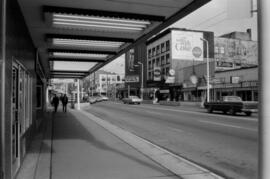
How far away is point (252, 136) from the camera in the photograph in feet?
40.3

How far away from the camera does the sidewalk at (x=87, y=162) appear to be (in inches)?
249

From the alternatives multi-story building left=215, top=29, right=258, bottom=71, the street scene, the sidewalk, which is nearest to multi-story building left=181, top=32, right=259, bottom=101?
multi-story building left=215, top=29, right=258, bottom=71

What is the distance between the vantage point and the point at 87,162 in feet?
24.6

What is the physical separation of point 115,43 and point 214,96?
4040 cm

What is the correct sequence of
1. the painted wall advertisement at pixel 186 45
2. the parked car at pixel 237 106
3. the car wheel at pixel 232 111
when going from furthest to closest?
the painted wall advertisement at pixel 186 45 → the car wheel at pixel 232 111 → the parked car at pixel 237 106

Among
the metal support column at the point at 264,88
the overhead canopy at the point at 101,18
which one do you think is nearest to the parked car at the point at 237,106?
the overhead canopy at the point at 101,18

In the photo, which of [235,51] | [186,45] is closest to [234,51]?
[235,51]

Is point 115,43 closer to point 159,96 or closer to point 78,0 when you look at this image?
point 78,0

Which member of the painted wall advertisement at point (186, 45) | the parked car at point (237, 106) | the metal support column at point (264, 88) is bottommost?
the parked car at point (237, 106)

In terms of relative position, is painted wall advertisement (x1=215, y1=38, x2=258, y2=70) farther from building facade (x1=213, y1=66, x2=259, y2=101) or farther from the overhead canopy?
the overhead canopy

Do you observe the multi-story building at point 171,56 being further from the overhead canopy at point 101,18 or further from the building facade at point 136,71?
the overhead canopy at point 101,18

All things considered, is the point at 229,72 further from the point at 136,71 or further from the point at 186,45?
the point at 136,71

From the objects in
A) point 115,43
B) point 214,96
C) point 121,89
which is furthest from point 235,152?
point 121,89

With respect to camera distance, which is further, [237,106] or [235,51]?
[235,51]
